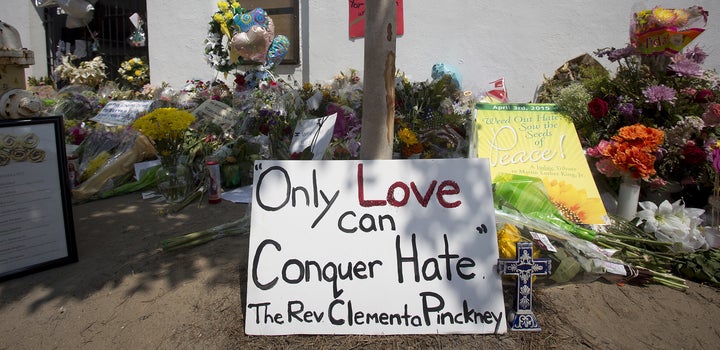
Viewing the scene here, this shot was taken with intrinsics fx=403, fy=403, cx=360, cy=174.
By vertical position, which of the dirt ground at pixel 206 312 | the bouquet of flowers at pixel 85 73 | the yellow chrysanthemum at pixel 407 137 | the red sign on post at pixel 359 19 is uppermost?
the red sign on post at pixel 359 19

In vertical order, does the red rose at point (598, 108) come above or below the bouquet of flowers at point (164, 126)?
above

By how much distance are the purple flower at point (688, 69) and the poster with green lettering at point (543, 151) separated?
817 mm

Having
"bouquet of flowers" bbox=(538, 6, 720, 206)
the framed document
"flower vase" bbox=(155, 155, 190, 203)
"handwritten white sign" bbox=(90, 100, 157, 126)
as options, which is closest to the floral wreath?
"handwritten white sign" bbox=(90, 100, 157, 126)

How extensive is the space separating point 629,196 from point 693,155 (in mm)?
530

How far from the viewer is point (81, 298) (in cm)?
205

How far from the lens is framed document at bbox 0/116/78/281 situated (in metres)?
2.19

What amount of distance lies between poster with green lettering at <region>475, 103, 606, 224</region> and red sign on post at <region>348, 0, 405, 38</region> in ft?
9.68

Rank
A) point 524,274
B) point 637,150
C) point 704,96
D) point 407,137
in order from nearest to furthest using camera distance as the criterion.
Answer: point 524,274
point 637,150
point 704,96
point 407,137

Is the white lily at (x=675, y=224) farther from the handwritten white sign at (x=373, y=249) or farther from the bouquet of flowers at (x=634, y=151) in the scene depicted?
the handwritten white sign at (x=373, y=249)

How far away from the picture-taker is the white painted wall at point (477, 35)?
4949 millimetres

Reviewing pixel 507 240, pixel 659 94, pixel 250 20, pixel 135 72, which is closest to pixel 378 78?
pixel 507 240

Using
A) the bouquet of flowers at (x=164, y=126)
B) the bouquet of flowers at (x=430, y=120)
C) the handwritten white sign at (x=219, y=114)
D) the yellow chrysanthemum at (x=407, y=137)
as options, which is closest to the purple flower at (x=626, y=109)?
the bouquet of flowers at (x=430, y=120)

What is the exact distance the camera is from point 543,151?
10.2ft

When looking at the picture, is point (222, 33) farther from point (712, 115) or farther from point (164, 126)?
point (712, 115)
